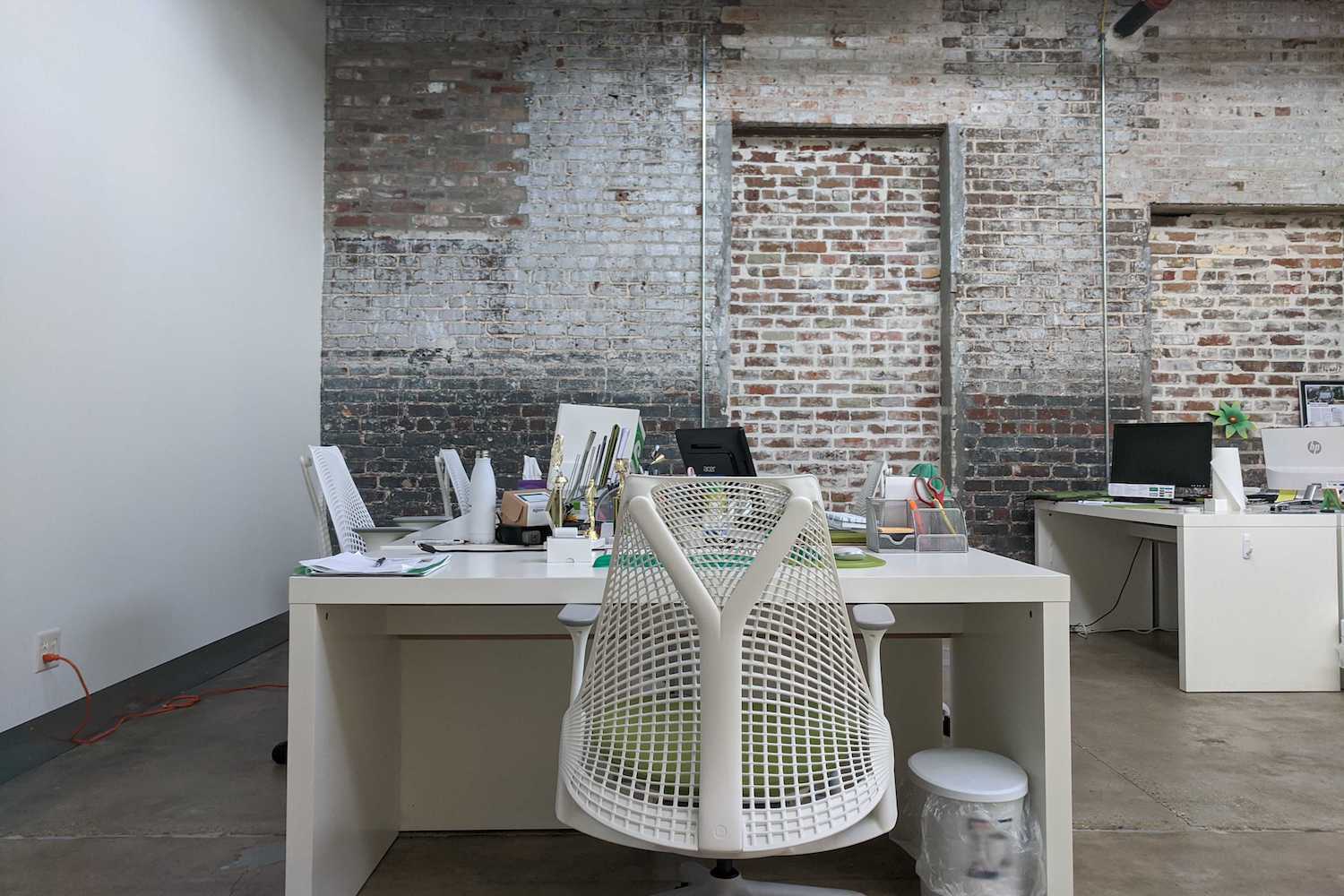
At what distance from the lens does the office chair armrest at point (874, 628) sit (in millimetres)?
1532

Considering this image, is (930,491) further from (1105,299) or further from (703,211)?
(1105,299)

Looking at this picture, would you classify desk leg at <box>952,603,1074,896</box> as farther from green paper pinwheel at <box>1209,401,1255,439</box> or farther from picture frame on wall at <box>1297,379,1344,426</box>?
green paper pinwheel at <box>1209,401,1255,439</box>

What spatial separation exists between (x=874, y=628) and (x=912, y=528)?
77 centimetres

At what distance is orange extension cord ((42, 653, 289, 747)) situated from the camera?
3004 mm

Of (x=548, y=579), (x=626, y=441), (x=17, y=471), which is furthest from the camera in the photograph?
(x=626, y=441)

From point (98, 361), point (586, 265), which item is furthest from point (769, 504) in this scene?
point (586, 265)

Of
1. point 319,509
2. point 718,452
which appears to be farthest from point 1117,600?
point 319,509

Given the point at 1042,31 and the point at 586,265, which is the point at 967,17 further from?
the point at 586,265

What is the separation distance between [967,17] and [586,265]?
2.74 meters

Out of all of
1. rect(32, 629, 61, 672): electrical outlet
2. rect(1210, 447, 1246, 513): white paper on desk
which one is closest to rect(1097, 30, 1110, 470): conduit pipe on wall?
rect(1210, 447, 1246, 513): white paper on desk

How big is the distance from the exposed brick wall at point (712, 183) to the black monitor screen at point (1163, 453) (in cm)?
42

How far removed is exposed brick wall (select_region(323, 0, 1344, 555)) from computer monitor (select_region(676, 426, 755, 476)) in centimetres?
200

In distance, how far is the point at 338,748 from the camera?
185 centimetres

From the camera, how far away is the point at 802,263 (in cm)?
536
